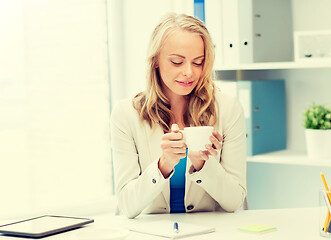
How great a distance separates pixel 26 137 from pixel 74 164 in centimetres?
36

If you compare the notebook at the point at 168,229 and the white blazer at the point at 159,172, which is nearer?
the notebook at the point at 168,229

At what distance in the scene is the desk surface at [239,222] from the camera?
4.86 feet

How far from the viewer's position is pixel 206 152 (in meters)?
1.73

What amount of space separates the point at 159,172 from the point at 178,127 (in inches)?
10.0

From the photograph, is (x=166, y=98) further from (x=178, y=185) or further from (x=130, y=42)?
(x=130, y=42)

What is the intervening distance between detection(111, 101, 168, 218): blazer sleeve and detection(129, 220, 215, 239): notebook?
18 cm

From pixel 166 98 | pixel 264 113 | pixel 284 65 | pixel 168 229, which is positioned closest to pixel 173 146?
pixel 168 229

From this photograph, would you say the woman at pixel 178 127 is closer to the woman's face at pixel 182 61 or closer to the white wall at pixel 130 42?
the woman's face at pixel 182 61

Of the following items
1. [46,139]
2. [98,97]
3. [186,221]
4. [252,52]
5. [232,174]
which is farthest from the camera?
[98,97]

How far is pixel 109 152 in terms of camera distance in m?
3.18

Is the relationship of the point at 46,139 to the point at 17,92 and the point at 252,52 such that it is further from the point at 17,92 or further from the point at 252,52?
the point at 252,52

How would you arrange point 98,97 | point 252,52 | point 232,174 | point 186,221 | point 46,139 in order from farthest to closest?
point 98,97 → point 46,139 → point 252,52 → point 232,174 → point 186,221

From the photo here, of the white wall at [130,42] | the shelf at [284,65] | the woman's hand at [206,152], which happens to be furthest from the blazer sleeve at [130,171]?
the white wall at [130,42]

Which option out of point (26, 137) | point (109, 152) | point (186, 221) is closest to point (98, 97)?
point (109, 152)
